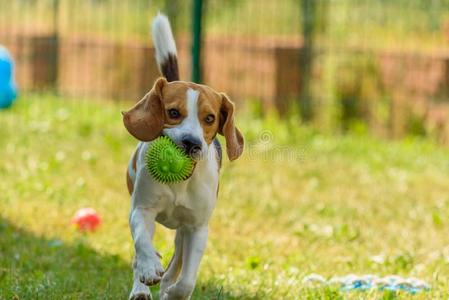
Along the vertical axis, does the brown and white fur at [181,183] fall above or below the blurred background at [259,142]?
above

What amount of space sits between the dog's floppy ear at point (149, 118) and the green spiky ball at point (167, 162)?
5 centimetres

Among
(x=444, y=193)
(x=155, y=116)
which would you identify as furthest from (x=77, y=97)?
(x=155, y=116)

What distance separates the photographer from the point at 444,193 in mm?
9328

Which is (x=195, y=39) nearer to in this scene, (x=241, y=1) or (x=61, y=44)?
(x=241, y=1)

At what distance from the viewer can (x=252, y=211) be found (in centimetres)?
834

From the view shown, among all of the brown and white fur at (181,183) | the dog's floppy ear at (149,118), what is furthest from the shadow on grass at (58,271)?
the dog's floppy ear at (149,118)

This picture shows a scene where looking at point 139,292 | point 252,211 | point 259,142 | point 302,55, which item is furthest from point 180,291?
point 302,55

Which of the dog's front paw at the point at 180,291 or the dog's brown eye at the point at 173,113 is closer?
the dog's brown eye at the point at 173,113

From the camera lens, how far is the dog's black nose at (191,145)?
14.9ft

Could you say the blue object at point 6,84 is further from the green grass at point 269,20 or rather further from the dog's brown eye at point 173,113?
the dog's brown eye at point 173,113

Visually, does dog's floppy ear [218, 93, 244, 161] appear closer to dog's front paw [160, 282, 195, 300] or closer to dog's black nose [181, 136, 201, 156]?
dog's black nose [181, 136, 201, 156]

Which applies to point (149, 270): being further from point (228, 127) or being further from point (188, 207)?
point (228, 127)

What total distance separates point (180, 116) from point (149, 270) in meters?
0.67

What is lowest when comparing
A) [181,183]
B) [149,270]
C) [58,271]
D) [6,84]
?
[6,84]
